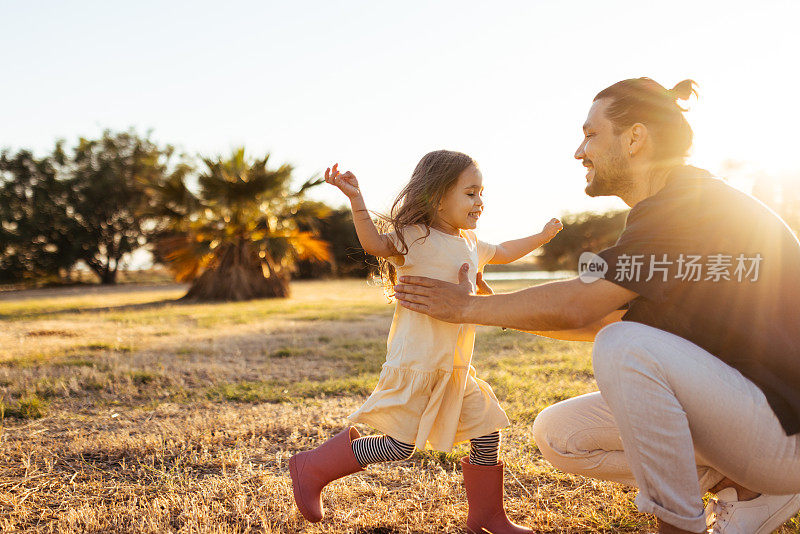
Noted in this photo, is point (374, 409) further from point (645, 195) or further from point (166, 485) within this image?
point (645, 195)

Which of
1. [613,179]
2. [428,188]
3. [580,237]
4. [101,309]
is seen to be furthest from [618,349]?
[580,237]

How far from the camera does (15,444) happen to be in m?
3.06

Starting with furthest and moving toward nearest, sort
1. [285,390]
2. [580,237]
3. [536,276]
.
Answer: [580,237]
[536,276]
[285,390]

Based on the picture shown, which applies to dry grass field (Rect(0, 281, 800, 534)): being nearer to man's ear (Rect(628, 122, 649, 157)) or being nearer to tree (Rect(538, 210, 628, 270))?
man's ear (Rect(628, 122, 649, 157))

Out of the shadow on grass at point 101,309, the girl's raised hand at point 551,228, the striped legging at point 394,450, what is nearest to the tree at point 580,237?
the shadow on grass at point 101,309

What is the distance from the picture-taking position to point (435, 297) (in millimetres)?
2186

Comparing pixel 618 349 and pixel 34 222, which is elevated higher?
pixel 34 222

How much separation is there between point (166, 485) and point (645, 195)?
7.53 ft

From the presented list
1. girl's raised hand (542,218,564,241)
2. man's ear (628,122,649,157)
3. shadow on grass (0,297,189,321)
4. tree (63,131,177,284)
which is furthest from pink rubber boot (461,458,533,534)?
tree (63,131,177,284)

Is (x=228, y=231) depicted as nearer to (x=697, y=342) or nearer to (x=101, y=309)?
(x=101, y=309)

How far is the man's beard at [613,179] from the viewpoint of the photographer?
222 cm

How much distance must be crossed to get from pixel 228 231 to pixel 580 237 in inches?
931

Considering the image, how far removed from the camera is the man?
1.76 metres

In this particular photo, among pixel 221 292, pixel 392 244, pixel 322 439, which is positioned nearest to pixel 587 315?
pixel 392 244
